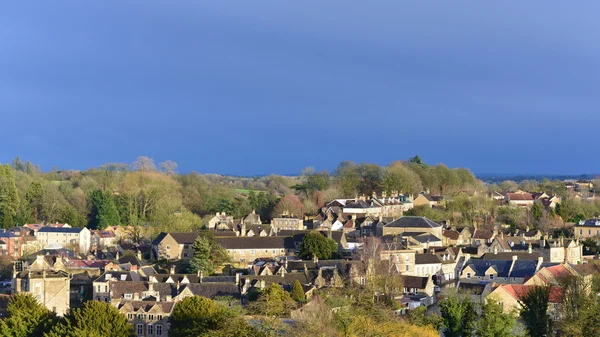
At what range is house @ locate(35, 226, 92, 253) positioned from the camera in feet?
216

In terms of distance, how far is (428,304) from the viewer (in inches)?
1816

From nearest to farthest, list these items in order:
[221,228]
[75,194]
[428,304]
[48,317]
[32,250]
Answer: [48,317] → [428,304] → [32,250] → [221,228] → [75,194]

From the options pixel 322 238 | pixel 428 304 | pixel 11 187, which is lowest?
pixel 428 304

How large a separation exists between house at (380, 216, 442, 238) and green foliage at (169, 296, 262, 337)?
1136 inches

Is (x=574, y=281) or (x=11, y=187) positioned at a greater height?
(x=11, y=187)

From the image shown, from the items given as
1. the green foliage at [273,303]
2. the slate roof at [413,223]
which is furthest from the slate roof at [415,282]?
the slate roof at [413,223]

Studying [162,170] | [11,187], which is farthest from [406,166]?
[11,187]

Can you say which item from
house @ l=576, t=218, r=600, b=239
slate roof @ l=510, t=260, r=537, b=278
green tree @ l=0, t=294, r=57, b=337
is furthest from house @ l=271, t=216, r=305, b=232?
green tree @ l=0, t=294, r=57, b=337

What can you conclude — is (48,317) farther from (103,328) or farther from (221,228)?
(221,228)

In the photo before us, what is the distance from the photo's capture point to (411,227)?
217 ft

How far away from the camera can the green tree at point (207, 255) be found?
52625 millimetres

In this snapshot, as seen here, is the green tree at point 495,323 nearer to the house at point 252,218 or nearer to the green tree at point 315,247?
the green tree at point 315,247

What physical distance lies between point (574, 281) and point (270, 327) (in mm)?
13945

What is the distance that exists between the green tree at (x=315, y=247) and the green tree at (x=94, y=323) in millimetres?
21319
